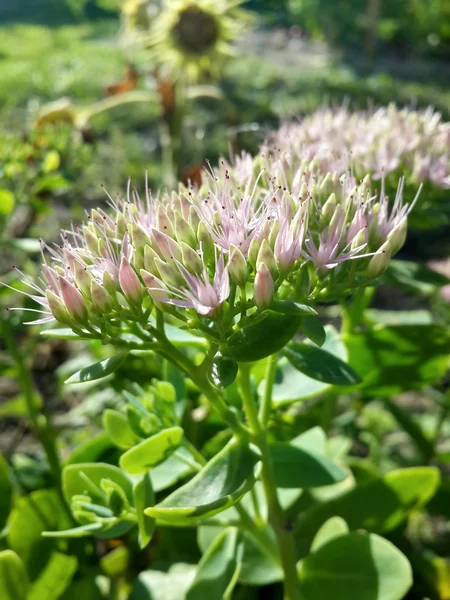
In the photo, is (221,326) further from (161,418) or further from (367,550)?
(367,550)

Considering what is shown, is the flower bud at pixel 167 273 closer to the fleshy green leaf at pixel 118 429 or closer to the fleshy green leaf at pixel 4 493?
the fleshy green leaf at pixel 118 429

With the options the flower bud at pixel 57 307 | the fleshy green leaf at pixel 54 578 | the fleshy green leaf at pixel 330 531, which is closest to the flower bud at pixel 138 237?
the flower bud at pixel 57 307

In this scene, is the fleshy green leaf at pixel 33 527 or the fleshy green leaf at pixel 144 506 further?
the fleshy green leaf at pixel 33 527

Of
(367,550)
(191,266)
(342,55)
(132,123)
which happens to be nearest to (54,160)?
(191,266)

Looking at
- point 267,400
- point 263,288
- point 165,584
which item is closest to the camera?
point 263,288

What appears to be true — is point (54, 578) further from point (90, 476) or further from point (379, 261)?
point (379, 261)

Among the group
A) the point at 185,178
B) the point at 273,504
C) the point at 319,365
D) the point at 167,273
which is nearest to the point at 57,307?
the point at 167,273

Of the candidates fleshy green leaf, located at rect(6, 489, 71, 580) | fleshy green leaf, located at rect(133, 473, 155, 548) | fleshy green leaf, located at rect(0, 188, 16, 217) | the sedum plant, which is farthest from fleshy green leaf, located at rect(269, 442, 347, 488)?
fleshy green leaf, located at rect(0, 188, 16, 217)
